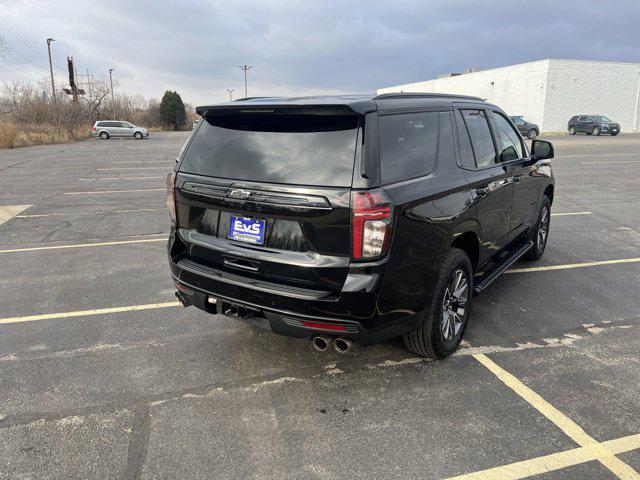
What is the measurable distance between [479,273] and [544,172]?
1933mm

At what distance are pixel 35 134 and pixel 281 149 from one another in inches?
1496

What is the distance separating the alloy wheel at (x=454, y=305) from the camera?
3.58 meters

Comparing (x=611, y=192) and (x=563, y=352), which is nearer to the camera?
(x=563, y=352)

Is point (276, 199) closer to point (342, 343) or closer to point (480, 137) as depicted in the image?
point (342, 343)

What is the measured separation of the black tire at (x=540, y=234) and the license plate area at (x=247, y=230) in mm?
4076

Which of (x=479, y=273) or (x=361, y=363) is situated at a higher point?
(x=479, y=273)

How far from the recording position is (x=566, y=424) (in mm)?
2908

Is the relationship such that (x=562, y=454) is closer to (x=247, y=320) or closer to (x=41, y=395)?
(x=247, y=320)

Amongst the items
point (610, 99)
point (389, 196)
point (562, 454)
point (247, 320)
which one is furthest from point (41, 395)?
point (610, 99)

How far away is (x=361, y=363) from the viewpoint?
3.61 m

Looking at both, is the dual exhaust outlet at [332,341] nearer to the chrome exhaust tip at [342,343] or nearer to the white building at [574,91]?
the chrome exhaust tip at [342,343]

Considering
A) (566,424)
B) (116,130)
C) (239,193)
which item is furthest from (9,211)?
(116,130)

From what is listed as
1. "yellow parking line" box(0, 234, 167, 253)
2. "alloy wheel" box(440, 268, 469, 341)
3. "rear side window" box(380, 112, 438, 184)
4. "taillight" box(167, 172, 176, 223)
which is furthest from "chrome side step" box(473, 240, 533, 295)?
"yellow parking line" box(0, 234, 167, 253)

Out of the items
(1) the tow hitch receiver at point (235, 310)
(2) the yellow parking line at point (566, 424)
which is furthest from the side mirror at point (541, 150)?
(1) the tow hitch receiver at point (235, 310)
